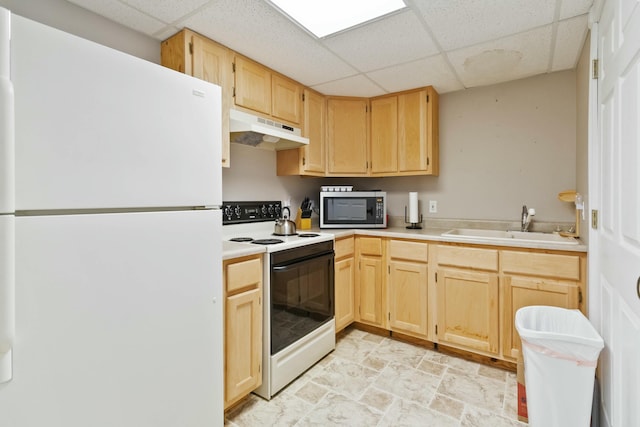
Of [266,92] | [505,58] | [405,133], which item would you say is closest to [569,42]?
[505,58]

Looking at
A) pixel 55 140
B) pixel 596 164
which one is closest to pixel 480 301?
pixel 596 164

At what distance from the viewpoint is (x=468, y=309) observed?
88.6 inches

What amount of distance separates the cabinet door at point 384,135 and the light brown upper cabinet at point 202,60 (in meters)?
1.43

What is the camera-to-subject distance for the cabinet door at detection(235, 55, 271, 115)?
2.09 metres

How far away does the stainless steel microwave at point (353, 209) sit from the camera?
2840 millimetres

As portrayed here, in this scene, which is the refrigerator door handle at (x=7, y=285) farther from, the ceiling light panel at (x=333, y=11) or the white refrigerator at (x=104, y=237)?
the ceiling light panel at (x=333, y=11)

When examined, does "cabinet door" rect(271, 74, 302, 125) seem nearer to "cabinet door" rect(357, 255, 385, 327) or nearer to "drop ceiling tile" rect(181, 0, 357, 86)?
Result: "drop ceiling tile" rect(181, 0, 357, 86)

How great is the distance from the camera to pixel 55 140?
888mm

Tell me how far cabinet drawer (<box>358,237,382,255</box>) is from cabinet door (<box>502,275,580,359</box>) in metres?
0.91

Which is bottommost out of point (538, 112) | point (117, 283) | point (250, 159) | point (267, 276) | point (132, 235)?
point (267, 276)

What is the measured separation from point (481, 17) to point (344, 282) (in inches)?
76.8

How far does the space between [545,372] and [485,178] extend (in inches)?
68.6

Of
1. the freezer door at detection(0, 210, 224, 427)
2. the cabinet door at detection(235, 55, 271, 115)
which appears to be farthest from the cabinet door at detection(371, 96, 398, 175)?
the freezer door at detection(0, 210, 224, 427)

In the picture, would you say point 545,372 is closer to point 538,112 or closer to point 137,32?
point 538,112
